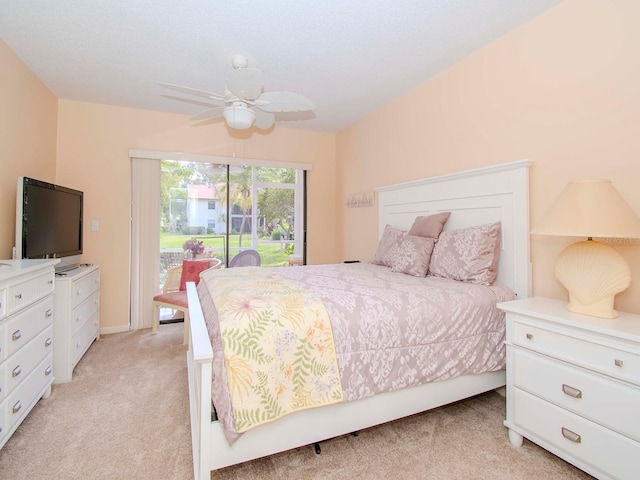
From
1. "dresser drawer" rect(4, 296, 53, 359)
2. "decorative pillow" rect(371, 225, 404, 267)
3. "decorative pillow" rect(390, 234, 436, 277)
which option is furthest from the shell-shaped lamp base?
"dresser drawer" rect(4, 296, 53, 359)

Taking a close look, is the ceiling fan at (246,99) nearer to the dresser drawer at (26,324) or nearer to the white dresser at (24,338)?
the white dresser at (24,338)

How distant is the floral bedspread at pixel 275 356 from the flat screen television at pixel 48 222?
1.84 meters

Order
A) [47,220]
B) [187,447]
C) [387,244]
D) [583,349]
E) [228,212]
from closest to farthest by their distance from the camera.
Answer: [583,349], [187,447], [47,220], [387,244], [228,212]

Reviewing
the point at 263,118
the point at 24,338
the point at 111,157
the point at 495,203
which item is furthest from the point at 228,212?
the point at 495,203

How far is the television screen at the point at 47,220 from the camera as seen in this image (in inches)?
90.3

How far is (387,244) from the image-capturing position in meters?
3.10

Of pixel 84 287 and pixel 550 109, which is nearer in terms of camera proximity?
pixel 550 109

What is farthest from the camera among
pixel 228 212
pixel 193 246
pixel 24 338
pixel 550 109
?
pixel 228 212

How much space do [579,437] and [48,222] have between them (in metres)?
3.73

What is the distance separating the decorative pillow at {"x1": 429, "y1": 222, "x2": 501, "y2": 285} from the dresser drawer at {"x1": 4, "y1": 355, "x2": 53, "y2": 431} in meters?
2.66

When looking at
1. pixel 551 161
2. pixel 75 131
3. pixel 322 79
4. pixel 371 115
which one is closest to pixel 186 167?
pixel 75 131

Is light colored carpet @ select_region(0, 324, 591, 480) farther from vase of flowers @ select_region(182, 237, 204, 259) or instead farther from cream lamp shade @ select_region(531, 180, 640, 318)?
vase of flowers @ select_region(182, 237, 204, 259)

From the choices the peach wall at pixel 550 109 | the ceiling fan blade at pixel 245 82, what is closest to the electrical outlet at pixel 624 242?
the peach wall at pixel 550 109

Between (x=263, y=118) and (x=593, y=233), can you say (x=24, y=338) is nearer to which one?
(x=263, y=118)
